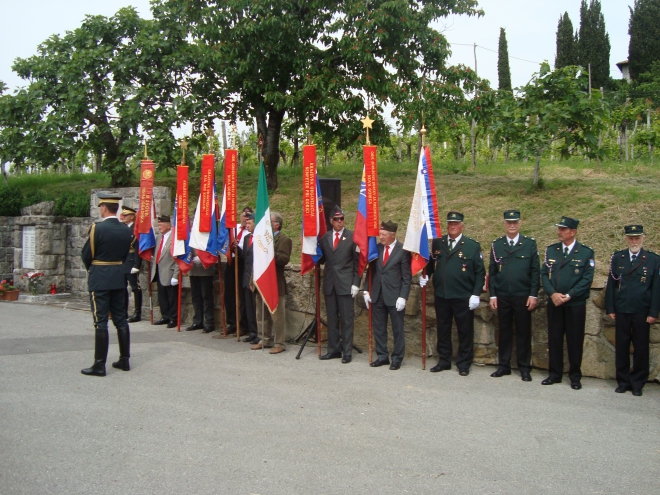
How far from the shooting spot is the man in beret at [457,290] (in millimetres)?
6918

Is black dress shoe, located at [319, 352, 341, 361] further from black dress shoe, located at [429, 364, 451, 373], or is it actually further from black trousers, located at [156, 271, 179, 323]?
black trousers, located at [156, 271, 179, 323]

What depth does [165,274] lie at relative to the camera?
10023mm

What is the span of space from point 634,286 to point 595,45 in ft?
130

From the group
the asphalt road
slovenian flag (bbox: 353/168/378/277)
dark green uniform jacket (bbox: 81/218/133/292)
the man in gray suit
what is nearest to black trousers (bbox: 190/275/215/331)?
the man in gray suit

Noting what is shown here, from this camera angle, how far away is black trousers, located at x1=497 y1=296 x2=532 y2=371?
6645 millimetres

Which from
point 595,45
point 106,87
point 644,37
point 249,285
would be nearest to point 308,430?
point 249,285

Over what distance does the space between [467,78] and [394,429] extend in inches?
362

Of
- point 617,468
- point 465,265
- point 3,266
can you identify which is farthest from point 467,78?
point 3,266

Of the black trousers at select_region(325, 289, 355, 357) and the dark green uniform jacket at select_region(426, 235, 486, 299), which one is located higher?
the dark green uniform jacket at select_region(426, 235, 486, 299)

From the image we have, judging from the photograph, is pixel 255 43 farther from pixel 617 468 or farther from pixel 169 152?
pixel 617 468

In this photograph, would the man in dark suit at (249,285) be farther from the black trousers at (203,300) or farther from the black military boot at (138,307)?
the black military boot at (138,307)

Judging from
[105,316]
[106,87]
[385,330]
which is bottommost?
[385,330]

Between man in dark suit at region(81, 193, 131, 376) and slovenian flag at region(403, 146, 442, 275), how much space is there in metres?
3.32

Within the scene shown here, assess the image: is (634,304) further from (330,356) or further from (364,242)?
(330,356)
